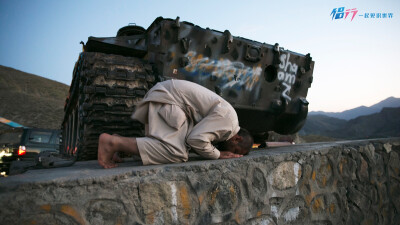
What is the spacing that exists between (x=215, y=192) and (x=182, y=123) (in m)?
0.58

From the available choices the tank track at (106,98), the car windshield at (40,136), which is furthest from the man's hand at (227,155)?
the car windshield at (40,136)

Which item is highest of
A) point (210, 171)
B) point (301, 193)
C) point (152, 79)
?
point (152, 79)

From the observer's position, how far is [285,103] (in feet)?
16.9

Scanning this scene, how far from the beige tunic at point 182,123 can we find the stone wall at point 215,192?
0.62 feet

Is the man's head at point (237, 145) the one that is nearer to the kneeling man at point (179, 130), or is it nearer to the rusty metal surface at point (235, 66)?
the kneeling man at point (179, 130)

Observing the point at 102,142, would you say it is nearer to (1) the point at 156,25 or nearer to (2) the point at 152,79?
(2) the point at 152,79

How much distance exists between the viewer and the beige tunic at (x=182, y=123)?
207 cm

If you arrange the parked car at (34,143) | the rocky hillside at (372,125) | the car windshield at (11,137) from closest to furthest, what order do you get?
the parked car at (34,143)
the car windshield at (11,137)
the rocky hillside at (372,125)

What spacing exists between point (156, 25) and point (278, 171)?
2.74 meters

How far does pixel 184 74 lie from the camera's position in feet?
13.4

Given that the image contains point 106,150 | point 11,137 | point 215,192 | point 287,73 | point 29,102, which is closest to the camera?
point 215,192

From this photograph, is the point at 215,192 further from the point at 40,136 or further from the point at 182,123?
the point at 40,136

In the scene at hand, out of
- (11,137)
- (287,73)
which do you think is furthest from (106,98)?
(11,137)

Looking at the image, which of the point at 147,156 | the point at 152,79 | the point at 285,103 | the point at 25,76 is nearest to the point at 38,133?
the point at 152,79
